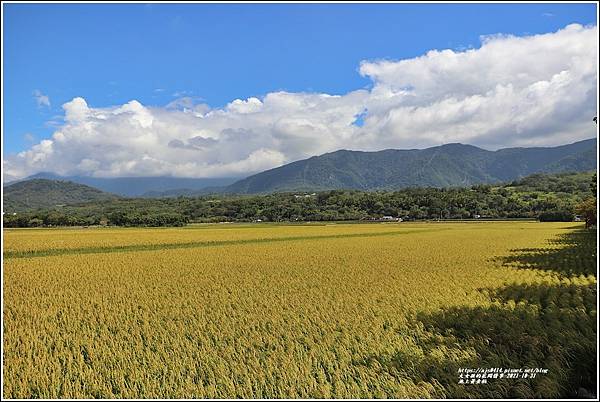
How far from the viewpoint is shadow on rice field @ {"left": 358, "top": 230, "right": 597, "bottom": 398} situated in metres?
7.45

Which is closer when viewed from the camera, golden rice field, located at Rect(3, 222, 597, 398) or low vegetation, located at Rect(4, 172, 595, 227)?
golden rice field, located at Rect(3, 222, 597, 398)

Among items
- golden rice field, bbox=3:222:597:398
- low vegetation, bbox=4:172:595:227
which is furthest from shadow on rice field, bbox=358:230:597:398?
low vegetation, bbox=4:172:595:227

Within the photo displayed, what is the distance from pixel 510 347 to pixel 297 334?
4662mm

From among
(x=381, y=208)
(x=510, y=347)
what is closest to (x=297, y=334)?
(x=510, y=347)

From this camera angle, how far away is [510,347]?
371 inches

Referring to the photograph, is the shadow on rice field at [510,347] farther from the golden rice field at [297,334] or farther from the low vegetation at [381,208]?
the low vegetation at [381,208]

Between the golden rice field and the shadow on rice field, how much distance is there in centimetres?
3

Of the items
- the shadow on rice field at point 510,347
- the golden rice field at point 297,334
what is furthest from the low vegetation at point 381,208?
the shadow on rice field at point 510,347

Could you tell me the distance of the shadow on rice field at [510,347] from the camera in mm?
7453

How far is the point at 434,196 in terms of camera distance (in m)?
132

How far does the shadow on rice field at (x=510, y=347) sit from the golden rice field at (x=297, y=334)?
0.11ft

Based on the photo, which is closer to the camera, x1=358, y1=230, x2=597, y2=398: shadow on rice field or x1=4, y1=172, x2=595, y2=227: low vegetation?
x1=358, y1=230, x2=597, y2=398: shadow on rice field

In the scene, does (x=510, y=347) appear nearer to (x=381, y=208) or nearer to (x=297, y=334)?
(x=297, y=334)

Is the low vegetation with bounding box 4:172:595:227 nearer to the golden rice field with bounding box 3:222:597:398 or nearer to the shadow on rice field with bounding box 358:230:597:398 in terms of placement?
the golden rice field with bounding box 3:222:597:398
